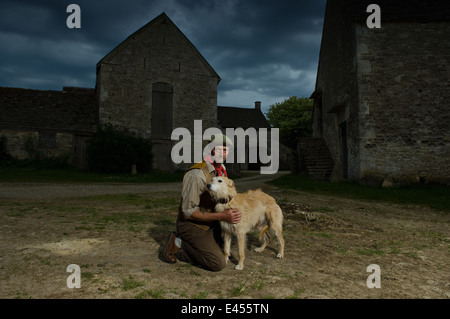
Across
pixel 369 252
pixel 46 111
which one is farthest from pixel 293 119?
pixel 369 252

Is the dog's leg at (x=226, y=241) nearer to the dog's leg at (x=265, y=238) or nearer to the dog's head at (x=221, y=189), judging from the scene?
the dog's head at (x=221, y=189)

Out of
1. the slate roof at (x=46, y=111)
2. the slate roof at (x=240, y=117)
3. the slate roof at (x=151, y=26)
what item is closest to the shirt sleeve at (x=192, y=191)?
the slate roof at (x=46, y=111)

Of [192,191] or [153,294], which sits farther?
[192,191]

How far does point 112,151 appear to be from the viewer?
70.1ft

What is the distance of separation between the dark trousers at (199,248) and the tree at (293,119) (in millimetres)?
45801

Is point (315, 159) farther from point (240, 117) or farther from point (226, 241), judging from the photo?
point (240, 117)

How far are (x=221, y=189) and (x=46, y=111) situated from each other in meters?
25.1

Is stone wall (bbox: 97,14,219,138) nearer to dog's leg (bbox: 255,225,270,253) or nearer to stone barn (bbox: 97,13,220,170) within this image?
stone barn (bbox: 97,13,220,170)

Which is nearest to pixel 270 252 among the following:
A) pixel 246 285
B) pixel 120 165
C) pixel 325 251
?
pixel 325 251

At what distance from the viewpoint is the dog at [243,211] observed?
13.1ft

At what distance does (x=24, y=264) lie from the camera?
12.7 ft

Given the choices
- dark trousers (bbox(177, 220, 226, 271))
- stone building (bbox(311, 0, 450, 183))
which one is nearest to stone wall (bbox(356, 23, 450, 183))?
stone building (bbox(311, 0, 450, 183))

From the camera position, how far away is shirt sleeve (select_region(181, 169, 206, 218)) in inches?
159

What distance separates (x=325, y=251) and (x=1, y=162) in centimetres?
2418
